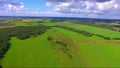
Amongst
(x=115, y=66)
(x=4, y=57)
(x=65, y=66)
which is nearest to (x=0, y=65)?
(x=4, y=57)

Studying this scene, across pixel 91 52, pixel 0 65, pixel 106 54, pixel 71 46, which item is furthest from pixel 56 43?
pixel 0 65

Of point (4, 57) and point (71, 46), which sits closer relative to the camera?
point (4, 57)

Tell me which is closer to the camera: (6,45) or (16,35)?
(6,45)

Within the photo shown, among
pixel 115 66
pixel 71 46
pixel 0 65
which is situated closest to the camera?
pixel 0 65

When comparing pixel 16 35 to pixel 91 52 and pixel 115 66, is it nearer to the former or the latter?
pixel 91 52

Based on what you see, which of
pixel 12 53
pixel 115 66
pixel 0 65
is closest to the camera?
pixel 0 65

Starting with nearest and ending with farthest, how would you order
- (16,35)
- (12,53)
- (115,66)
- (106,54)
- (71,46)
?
(115,66) < (12,53) < (106,54) < (71,46) < (16,35)

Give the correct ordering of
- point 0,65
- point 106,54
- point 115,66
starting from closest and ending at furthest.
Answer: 1. point 0,65
2. point 115,66
3. point 106,54
